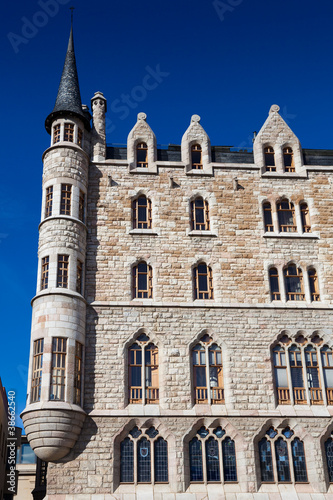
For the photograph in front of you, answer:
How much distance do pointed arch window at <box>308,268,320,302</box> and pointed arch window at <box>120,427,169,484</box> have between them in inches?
355

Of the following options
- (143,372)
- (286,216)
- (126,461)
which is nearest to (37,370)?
(143,372)

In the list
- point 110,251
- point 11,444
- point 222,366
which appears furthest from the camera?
point 11,444

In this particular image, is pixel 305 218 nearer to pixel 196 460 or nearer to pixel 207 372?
pixel 207 372

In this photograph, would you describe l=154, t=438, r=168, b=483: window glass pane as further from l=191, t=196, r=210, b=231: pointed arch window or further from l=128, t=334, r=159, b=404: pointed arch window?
l=191, t=196, r=210, b=231: pointed arch window

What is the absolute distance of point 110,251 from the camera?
89.2 ft

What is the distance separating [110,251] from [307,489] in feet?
40.7

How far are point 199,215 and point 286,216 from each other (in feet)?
13.3

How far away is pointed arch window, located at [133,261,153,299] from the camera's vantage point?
1050 inches

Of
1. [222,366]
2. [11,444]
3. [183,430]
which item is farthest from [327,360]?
[11,444]

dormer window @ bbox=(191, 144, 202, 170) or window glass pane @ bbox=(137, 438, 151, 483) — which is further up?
dormer window @ bbox=(191, 144, 202, 170)

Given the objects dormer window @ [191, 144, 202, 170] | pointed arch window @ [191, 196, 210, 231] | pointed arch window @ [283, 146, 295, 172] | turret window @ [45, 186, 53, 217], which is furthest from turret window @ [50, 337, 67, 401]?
pointed arch window @ [283, 146, 295, 172]

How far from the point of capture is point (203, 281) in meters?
27.2

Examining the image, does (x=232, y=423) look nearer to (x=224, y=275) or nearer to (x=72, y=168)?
(x=224, y=275)

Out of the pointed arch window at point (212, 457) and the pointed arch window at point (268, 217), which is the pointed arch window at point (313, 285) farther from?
the pointed arch window at point (212, 457)
